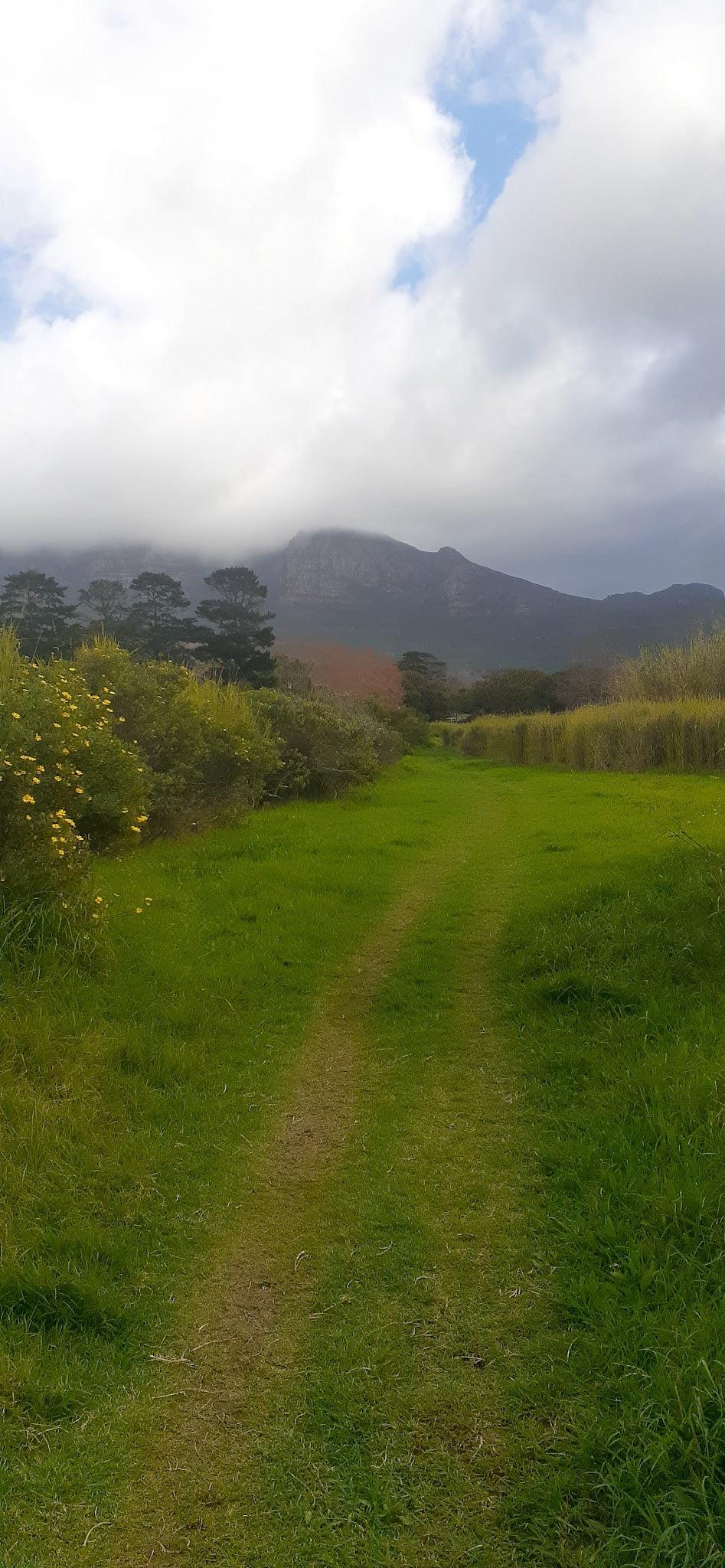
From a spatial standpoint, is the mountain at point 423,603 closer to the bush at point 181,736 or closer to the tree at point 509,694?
the tree at point 509,694

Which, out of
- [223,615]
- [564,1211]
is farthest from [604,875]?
[223,615]

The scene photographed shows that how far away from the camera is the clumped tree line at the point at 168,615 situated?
3578 centimetres

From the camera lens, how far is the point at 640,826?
12148 mm

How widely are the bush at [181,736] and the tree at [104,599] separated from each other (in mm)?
26390

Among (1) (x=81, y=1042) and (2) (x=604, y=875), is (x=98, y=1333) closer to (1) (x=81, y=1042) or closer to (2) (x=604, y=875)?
(1) (x=81, y=1042)

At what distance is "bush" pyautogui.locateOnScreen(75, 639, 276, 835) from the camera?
1146 centimetres

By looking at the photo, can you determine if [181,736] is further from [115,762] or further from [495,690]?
[495,690]

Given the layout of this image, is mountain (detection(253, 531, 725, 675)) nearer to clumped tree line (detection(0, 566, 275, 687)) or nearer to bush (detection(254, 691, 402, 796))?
clumped tree line (detection(0, 566, 275, 687))

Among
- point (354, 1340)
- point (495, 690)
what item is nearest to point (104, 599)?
point (495, 690)

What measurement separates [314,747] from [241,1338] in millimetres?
15052

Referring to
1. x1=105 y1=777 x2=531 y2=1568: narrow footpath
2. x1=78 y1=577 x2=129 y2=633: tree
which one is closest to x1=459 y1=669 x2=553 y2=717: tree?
x1=78 y1=577 x2=129 y2=633: tree

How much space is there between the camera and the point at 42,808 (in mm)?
6164

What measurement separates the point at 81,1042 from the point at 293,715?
41.7ft

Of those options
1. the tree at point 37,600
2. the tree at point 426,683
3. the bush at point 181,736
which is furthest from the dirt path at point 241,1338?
the tree at point 426,683
